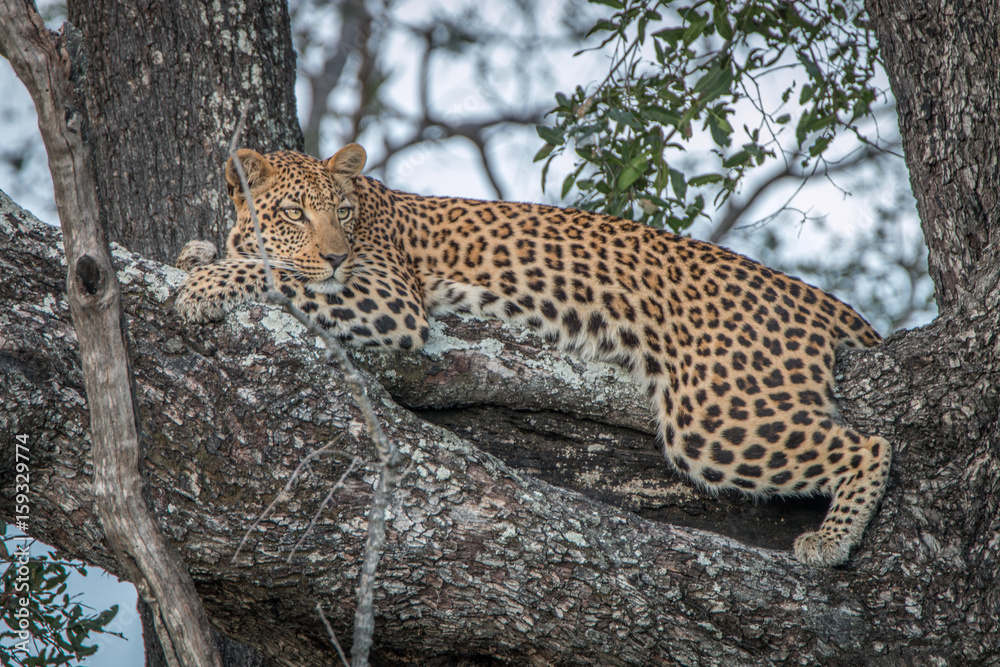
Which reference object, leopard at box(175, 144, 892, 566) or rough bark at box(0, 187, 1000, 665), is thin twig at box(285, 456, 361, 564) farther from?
leopard at box(175, 144, 892, 566)

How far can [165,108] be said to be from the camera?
5711mm

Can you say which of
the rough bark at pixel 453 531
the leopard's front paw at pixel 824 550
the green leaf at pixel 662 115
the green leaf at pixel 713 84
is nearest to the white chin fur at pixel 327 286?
the rough bark at pixel 453 531

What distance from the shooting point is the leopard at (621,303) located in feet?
15.3

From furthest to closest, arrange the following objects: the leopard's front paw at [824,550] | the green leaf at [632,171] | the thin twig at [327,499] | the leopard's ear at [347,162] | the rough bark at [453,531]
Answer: the green leaf at [632,171], the leopard's ear at [347,162], the leopard's front paw at [824,550], the rough bark at [453,531], the thin twig at [327,499]

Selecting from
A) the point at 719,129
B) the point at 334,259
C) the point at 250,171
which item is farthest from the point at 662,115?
the point at 250,171

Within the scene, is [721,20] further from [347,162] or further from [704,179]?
[347,162]

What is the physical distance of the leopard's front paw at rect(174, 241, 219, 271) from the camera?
5098 millimetres

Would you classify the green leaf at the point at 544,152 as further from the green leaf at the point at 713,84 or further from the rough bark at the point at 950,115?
the rough bark at the point at 950,115

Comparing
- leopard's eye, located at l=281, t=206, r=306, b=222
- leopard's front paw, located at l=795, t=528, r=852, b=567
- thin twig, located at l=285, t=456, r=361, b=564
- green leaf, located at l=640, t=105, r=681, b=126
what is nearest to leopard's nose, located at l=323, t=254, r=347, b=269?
leopard's eye, located at l=281, t=206, r=306, b=222

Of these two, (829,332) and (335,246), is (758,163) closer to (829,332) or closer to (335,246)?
(829,332)

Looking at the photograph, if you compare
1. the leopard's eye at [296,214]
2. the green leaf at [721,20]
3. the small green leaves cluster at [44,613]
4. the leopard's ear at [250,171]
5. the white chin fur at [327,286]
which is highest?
the green leaf at [721,20]

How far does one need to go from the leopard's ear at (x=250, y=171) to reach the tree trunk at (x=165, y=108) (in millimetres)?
567

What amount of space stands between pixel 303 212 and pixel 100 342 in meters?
2.55

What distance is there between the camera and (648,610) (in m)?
3.85
